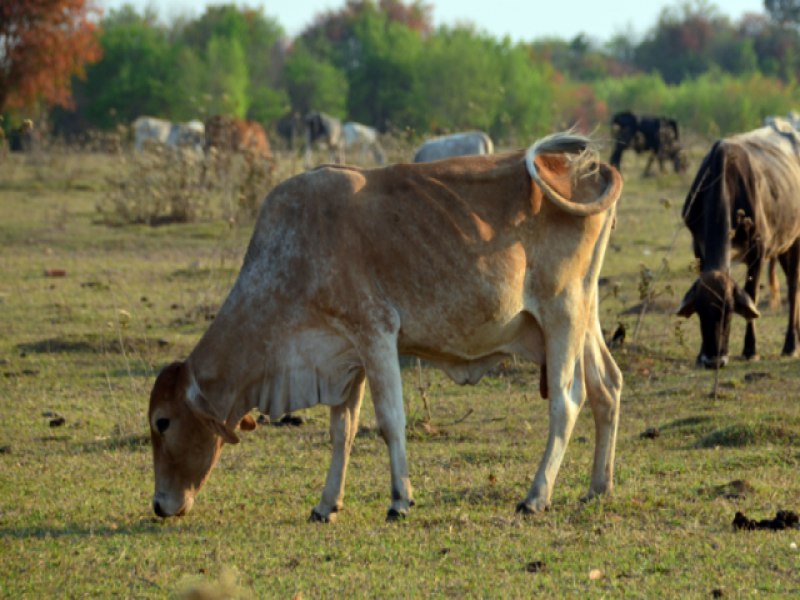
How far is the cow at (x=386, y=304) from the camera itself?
229 inches

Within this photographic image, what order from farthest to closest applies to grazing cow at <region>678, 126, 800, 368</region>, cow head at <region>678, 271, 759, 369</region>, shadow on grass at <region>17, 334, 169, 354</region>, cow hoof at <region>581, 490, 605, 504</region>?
1. shadow on grass at <region>17, 334, 169, 354</region>
2. grazing cow at <region>678, 126, 800, 368</region>
3. cow head at <region>678, 271, 759, 369</region>
4. cow hoof at <region>581, 490, 605, 504</region>

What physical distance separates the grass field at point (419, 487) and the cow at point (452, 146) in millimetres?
Answer: 6540

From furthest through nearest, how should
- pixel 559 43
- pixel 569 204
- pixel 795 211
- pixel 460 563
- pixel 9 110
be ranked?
pixel 559 43
pixel 9 110
pixel 795 211
pixel 569 204
pixel 460 563

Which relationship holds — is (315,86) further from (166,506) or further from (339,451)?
(166,506)

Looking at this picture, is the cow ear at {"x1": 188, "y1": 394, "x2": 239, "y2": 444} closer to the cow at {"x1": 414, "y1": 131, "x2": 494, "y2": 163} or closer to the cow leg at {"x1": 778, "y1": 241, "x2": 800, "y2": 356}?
the cow leg at {"x1": 778, "y1": 241, "x2": 800, "y2": 356}

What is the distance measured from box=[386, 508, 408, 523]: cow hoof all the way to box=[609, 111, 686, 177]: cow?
70.0 ft

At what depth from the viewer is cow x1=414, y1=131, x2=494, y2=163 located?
18.3 meters

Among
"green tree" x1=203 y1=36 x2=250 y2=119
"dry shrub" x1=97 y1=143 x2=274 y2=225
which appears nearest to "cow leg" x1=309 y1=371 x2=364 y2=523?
"dry shrub" x1=97 y1=143 x2=274 y2=225

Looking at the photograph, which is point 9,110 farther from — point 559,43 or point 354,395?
point 559,43

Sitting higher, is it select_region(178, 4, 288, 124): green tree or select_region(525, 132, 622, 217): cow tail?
select_region(178, 4, 288, 124): green tree

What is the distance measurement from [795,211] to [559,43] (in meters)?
→ 79.3

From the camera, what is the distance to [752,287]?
411 inches

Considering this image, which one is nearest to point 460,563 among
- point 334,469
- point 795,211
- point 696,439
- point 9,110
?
point 334,469

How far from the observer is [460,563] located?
5.13m
